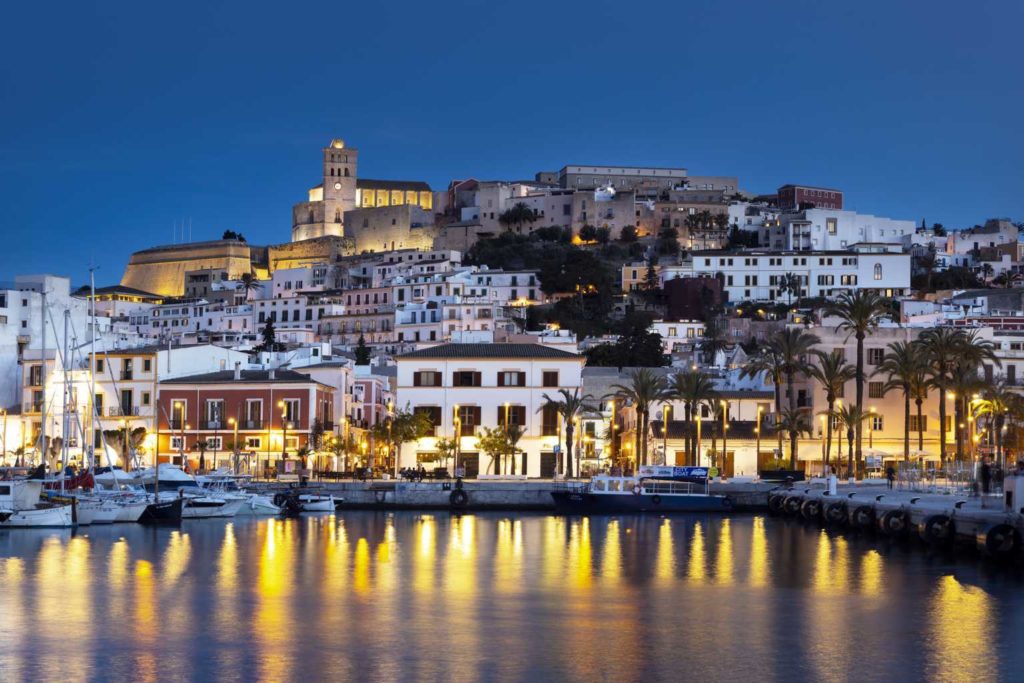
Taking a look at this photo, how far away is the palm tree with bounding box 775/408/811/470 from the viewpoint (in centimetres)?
7169

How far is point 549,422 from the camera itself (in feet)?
249

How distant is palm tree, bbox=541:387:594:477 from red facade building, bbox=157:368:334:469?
1177cm

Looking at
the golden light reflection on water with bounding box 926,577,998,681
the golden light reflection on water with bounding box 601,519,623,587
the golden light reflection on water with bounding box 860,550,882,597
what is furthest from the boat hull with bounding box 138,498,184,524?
the golden light reflection on water with bounding box 926,577,998,681

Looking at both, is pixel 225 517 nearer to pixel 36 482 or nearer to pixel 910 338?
pixel 36 482

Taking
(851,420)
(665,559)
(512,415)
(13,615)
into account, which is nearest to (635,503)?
(851,420)

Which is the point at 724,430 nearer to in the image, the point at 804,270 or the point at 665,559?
the point at 665,559

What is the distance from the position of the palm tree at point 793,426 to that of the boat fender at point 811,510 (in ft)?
37.1

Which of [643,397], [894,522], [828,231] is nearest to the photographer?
[894,522]

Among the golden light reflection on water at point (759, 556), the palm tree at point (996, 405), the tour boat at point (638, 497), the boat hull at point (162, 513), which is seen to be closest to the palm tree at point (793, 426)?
the tour boat at point (638, 497)

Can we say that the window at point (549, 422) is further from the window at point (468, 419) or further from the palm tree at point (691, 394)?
the palm tree at point (691, 394)

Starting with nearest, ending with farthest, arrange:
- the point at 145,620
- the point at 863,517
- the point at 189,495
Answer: the point at 145,620 < the point at 863,517 < the point at 189,495

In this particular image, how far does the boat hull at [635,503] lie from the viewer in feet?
211

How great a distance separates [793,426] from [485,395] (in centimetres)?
1555

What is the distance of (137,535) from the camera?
52.0m
